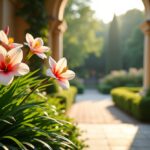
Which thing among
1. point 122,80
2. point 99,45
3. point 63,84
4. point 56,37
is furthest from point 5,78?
point 99,45

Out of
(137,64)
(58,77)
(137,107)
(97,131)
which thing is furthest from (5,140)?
(137,64)

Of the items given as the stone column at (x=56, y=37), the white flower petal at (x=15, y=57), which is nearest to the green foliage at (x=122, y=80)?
the stone column at (x=56, y=37)

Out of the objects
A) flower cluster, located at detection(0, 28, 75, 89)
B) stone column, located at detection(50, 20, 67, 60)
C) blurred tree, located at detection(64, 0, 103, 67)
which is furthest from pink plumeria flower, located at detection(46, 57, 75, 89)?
blurred tree, located at detection(64, 0, 103, 67)

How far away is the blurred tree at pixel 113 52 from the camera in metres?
32.7

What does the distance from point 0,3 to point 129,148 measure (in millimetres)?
4652

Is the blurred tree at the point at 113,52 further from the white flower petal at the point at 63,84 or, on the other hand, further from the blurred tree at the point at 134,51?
the white flower petal at the point at 63,84

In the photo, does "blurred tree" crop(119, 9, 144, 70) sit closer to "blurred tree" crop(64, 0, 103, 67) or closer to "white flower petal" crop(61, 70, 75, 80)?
"blurred tree" crop(64, 0, 103, 67)

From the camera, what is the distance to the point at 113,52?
32.8 meters

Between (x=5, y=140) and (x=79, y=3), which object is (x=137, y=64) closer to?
(x=79, y=3)

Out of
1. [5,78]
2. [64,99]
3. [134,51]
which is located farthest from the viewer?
[134,51]

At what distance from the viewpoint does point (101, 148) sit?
5352 mm

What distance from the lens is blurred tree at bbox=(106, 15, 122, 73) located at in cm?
3269

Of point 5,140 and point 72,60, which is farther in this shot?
point 72,60

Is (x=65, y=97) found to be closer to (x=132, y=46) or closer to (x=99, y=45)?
(x=99, y=45)
